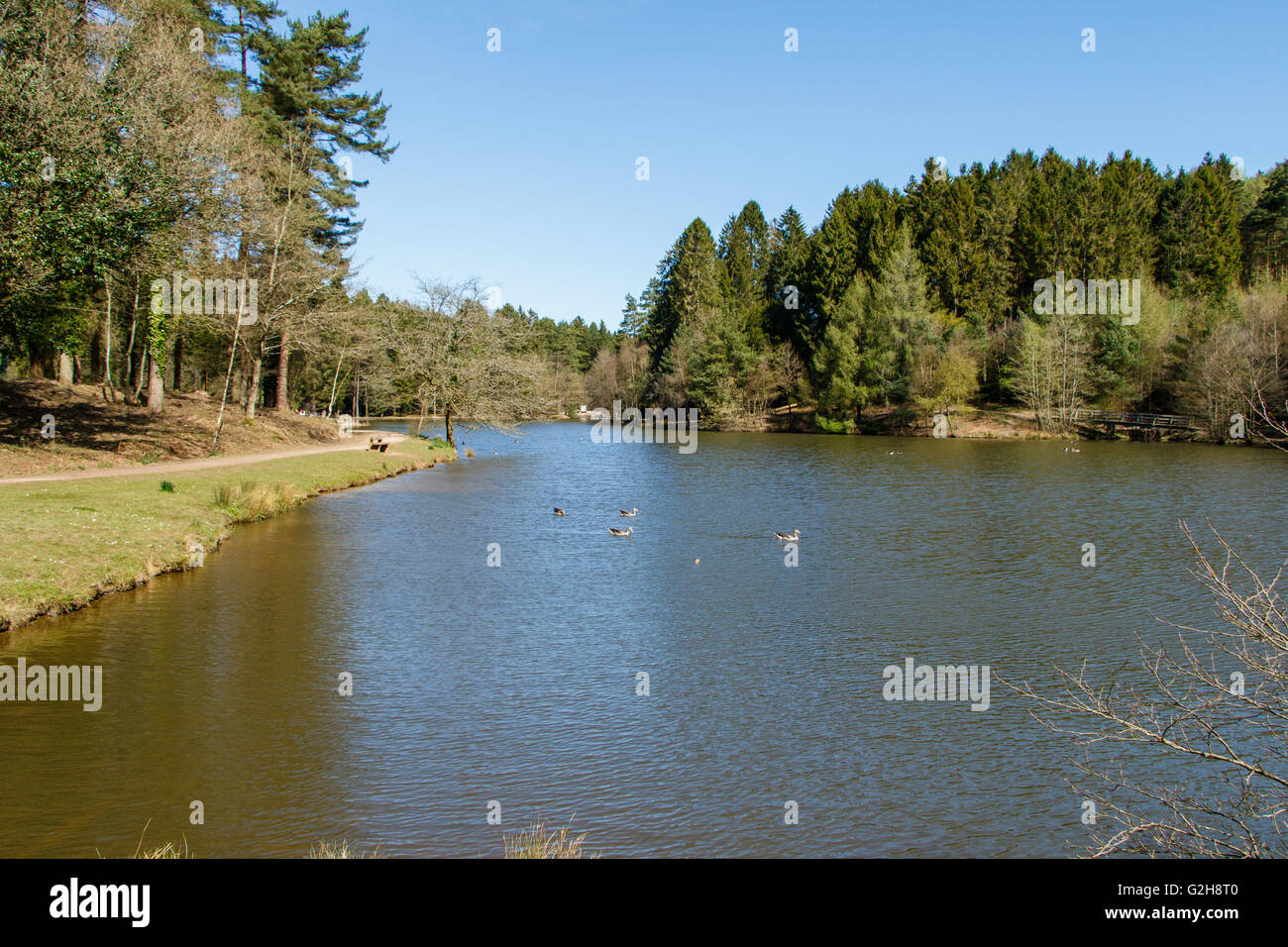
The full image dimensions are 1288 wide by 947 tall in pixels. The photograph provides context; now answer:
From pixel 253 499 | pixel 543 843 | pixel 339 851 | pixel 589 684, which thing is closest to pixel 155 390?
pixel 253 499

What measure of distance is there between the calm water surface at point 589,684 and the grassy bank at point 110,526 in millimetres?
640

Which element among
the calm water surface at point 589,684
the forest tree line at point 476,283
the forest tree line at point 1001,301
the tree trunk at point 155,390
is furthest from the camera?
the forest tree line at point 1001,301

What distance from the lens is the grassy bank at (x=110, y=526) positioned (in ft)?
51.3

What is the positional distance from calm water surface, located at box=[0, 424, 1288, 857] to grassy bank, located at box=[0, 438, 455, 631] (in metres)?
0.64

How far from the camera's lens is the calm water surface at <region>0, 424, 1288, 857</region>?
29.7 feet

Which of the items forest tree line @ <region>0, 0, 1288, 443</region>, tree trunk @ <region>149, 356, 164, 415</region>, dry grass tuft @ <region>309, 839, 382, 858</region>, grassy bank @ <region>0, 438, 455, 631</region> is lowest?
dry grass tuft @ <region>309, 839, 382, 858</region>

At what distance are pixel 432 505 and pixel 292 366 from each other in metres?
34.5

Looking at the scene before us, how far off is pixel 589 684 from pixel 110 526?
1274cm

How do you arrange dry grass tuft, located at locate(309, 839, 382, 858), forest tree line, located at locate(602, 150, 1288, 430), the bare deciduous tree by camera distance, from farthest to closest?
1. forest tree line, located at locate(602, 150, 1288, 430)
2. dry grass tuft, located at locate(309, 839, 382, 858)
3. the bare deciduous tree

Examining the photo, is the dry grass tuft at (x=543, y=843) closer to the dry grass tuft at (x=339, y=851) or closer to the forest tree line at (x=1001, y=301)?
the dry grass tuft at (x=339, y=851)

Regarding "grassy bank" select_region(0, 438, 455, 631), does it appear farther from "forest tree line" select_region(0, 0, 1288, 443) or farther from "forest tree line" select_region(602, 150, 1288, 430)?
"forest tree line" select_region(602, 150, 1288, 430)

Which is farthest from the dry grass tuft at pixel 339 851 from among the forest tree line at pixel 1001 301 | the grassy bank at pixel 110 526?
the forest tree line at pixel 1001 301

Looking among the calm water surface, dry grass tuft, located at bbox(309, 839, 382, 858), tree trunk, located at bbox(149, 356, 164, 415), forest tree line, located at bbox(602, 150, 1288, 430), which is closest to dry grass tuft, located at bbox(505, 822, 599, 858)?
the calm water surface

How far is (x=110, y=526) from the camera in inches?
761
